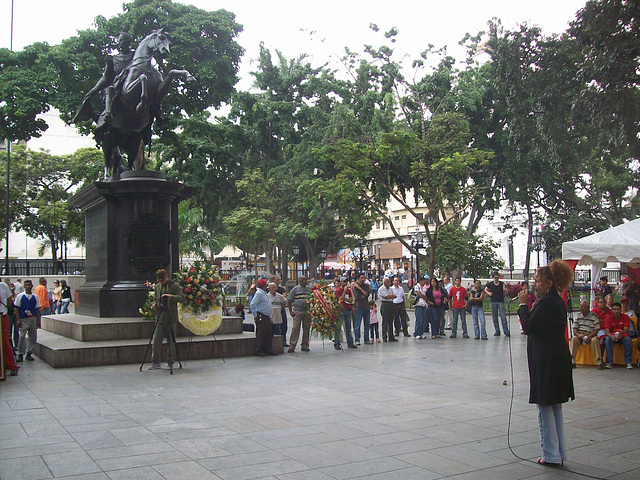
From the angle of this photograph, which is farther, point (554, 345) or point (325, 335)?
point (325, 335)

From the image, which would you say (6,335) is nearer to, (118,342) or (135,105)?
(118,342)

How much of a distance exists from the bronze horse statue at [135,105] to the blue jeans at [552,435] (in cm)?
1085

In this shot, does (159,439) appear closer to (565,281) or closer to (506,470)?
(506,470)

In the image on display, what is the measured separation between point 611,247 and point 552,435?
327 inches

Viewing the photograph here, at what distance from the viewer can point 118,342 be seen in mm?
12500

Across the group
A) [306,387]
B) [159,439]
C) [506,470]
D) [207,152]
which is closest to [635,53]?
[306,387]

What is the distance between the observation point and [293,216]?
42344 millimetres

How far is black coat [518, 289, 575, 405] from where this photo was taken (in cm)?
569

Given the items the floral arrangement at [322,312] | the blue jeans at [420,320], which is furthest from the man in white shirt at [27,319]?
the blue jeans at [420,320]

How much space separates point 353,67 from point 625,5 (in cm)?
2530

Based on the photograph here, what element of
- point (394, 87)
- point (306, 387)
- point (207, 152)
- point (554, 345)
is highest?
point (394, 87)

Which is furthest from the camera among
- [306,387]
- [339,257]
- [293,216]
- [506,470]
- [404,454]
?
[339,257]

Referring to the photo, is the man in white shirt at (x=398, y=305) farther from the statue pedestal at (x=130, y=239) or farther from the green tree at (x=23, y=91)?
the green tree at (x=23, y=91)

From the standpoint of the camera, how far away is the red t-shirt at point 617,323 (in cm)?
1193
